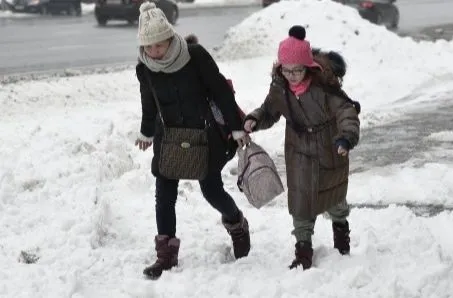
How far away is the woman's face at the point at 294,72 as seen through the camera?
4.34 metres

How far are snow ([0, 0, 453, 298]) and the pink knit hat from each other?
1.20m

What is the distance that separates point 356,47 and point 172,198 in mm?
9387

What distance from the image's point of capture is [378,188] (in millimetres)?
6477

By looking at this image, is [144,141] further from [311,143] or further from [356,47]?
[356,47]

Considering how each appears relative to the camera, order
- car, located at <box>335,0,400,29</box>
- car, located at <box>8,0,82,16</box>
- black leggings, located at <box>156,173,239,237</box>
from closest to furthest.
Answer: black leggings, located at <box>156,173,239,237</box>
car, located at <box>335,0,400,29</box>
car, located at <box>8,0,82,16</box>

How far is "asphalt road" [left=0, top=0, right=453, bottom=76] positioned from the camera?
15.1 metres

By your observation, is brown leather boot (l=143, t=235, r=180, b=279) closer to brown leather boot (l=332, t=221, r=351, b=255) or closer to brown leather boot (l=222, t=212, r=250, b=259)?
brown leather boot (l=222, t=212, r=250, b=259)

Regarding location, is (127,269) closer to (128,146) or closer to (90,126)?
(128,146)

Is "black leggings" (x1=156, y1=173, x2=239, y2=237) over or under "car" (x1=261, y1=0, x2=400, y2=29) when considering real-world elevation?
over

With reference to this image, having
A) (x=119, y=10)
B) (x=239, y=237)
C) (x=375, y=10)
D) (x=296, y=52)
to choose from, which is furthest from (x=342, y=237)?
(x=119, y=10)

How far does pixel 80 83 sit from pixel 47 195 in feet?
18.3

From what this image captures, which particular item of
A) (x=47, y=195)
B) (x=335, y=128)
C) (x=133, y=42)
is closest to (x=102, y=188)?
(x=47, y=195)

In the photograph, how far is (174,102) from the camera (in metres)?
4.57

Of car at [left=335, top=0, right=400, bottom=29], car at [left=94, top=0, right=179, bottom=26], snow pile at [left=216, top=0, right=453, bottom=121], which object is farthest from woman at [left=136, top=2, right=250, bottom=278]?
car at [left=94, top=0, right=179, bottom=26]
